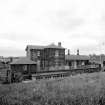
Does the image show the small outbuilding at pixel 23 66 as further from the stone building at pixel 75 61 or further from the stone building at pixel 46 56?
the stone building at pixel 75 61

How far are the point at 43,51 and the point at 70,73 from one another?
9.94 metres

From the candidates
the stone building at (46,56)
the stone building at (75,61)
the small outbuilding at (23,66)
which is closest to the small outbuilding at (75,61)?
the stone building at (75,61)

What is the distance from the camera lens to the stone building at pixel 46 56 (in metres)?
34.2

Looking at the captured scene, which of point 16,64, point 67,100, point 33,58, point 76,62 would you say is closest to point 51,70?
point 33,58

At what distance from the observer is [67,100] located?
390 inches

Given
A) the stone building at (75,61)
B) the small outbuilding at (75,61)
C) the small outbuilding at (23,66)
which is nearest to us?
the small outbuilding at (23,66)

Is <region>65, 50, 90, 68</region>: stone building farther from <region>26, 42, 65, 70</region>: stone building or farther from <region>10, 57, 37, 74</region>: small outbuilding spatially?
<region>10, 57, 37, 74</region>: small outbuilding

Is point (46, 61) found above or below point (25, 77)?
above

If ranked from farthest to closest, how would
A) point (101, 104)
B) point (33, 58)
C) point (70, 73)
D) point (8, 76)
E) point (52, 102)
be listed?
point (33, 58) → point (70, 73) → point (8, 76) → point (52, 102) → point (101, 104)

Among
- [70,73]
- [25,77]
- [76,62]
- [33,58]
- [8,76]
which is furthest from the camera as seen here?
[76,62]

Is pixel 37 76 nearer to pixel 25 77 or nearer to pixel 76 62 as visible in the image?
pixel 25 77

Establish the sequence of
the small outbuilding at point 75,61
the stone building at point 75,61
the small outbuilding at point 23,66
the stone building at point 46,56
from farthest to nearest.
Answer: the small outbuilding at point 75,61
the stone building at point 75,61
the stone building at point 46,56
the small outbuilding at point 23,66

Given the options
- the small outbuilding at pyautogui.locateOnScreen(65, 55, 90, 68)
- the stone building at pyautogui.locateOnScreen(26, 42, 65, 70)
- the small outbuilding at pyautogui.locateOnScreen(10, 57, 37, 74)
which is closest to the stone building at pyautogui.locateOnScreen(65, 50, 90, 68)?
the small outbuilding at pyautogui.locateOnScreen(65, 55, 90, 68)

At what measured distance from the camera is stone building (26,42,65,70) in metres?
34.2
